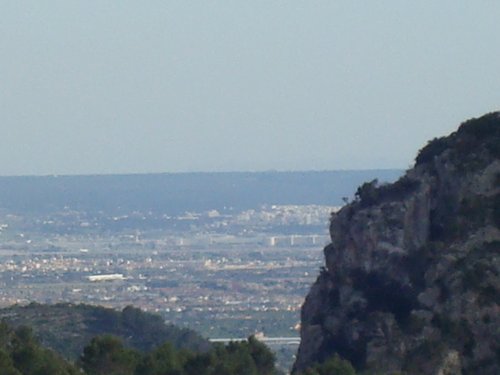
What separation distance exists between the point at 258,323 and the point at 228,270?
160 ft

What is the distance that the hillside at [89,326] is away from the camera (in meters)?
61.0

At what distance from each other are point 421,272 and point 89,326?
29683mm

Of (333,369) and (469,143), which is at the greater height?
(469,143)

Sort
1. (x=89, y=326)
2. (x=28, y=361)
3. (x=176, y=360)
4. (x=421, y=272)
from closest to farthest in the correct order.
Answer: (x=28, y=361) < (x=176, y=360) < (x=421, y=272) < (x=89, y=326)

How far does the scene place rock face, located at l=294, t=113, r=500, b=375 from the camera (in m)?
35.5

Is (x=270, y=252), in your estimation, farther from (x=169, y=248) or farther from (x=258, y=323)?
(x=258, y=323)

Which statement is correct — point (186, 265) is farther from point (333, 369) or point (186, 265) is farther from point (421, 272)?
point (333, 369)

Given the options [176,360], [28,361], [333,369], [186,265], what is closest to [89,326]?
[176,360]

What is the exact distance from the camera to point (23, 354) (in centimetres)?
3453

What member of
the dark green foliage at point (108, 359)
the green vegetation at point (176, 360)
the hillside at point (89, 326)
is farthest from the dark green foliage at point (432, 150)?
the hillside at point (89, 326)

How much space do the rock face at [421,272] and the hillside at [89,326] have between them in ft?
63.1

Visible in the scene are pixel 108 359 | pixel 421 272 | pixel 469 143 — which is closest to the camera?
pixel 108 359

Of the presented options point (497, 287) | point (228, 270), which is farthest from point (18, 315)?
point (228, 270)

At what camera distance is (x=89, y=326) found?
66000mm
